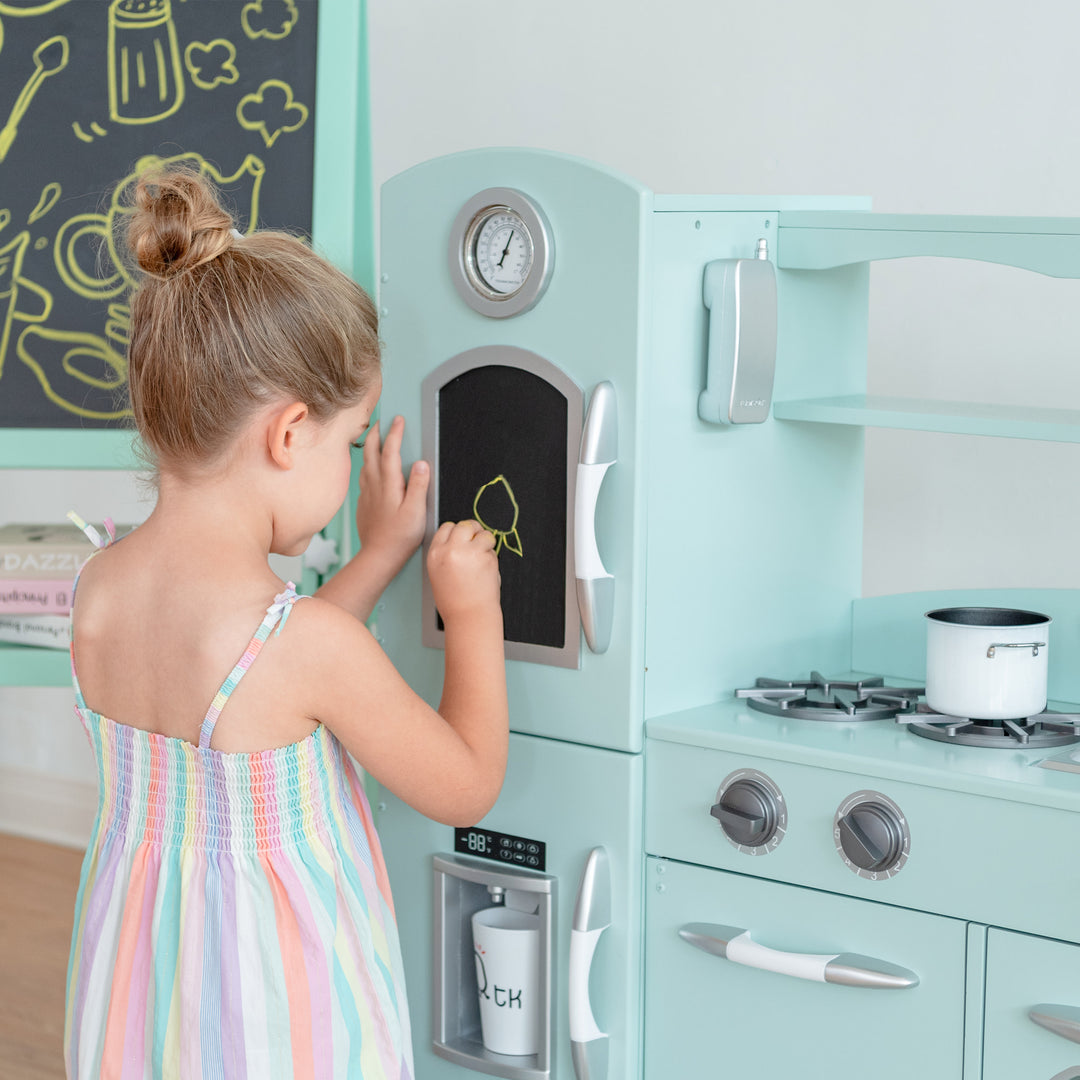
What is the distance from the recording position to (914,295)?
215 cm

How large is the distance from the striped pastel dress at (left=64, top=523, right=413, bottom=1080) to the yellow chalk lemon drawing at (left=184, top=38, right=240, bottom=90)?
0.95 metres

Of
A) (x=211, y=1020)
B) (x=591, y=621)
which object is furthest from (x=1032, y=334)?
(x=211, y=1020)

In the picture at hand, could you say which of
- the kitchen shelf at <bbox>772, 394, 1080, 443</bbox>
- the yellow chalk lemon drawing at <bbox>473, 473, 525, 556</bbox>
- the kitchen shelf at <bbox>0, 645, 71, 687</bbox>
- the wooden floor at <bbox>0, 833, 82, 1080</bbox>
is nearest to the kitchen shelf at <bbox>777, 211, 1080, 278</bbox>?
the kitchen shelf at <bbox>772, 394, 1080, 443</bbox>

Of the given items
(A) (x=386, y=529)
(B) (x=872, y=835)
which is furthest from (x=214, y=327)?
(B) (x=872, y=835)

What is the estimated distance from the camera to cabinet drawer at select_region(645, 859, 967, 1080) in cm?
137

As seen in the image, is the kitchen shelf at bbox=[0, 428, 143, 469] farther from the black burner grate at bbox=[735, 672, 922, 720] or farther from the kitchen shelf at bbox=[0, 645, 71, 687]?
the black burner grate at bbox=[735, 672, 922, 720]

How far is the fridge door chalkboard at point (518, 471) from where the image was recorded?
4.93 feet

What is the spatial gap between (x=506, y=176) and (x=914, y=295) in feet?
2.86

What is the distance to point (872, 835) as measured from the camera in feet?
4.51

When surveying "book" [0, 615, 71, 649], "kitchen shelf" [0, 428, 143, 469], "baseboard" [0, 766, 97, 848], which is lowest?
"baseboard" [0, 766, 97, 848]

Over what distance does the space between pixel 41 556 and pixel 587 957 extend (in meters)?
1.04

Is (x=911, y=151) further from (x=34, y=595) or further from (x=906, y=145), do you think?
(x=34, y=595)

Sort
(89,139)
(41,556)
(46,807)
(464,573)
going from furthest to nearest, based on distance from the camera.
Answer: (46,807) → (41,556) → (89,139) → (464,573)

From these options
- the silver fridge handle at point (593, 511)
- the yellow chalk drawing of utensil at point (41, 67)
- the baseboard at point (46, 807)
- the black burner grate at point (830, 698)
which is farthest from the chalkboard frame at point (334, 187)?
the baseboard at point (46, 807)
